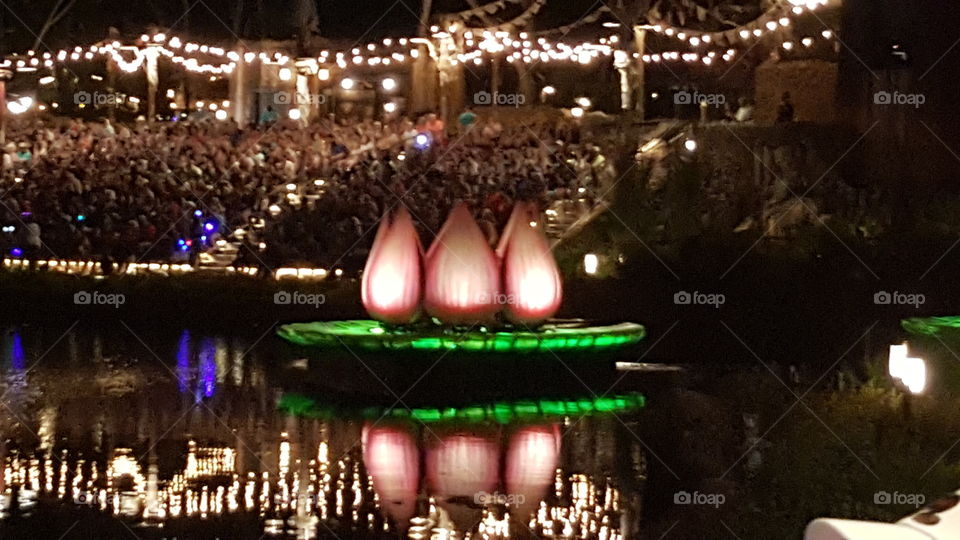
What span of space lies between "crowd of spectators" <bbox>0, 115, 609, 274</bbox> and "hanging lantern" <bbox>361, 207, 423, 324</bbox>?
17.1 ft

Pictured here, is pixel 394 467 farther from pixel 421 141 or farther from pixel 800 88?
pixel 800 88

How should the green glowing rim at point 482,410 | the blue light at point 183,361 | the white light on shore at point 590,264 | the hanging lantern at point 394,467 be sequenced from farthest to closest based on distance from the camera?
the white light on shore at point 590,264, the blue light at point 183,361, the green glowing rim at point 482,410, the hanging lantern at point 394,467

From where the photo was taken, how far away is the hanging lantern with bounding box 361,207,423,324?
11.8 meters

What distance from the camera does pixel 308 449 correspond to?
9820 mm

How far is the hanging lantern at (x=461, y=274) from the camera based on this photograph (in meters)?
11.7

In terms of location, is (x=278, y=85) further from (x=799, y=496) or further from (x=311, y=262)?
(x=799, y=496)

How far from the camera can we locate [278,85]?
2970 cm

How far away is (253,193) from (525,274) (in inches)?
313

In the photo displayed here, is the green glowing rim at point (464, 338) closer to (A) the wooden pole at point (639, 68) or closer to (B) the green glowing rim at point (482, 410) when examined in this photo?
(B) the green glowing rim at point (482, 410)

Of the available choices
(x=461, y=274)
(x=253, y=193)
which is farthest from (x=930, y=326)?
(x=253, y=193)

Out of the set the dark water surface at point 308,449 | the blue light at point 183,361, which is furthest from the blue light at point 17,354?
the blue light at point 183,361

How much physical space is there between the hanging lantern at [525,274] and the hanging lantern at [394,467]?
1.91m

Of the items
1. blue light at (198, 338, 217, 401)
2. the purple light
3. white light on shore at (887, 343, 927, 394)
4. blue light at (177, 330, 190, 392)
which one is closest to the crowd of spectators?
the purple light

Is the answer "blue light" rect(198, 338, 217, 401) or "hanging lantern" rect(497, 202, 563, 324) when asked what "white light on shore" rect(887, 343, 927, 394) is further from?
"blue light" rect(198, 338, 217, 401)
